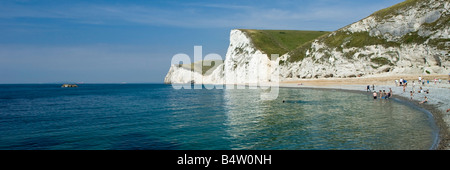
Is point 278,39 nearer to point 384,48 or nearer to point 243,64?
point 243,64

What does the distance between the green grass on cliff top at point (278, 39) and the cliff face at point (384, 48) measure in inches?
582

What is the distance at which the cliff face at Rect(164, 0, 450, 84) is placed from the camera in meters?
60.4

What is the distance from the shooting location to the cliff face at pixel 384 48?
198ft

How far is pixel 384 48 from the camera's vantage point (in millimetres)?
70438

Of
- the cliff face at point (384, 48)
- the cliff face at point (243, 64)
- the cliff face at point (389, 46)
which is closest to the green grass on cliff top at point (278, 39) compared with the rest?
the cliff face at point (243, 64)

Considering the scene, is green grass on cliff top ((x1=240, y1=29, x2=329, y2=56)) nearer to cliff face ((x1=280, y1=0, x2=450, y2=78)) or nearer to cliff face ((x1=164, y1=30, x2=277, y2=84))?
cliff face ((x1=164, y1=30, x2=277, y2=84))

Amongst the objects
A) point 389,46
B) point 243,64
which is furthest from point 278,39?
point 389,46

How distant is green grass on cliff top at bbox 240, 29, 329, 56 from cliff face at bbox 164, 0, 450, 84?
48.5 ft

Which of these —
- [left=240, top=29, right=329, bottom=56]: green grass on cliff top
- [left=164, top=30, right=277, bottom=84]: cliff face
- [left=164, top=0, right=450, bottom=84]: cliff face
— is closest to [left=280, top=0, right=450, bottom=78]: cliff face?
[left=164, top=0, right=450, bottom=84]: cliff face

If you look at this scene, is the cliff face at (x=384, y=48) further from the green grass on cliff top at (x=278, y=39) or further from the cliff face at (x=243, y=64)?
the green grass on cliff top at (x=278, y=39)

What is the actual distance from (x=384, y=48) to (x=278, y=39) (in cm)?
7229
